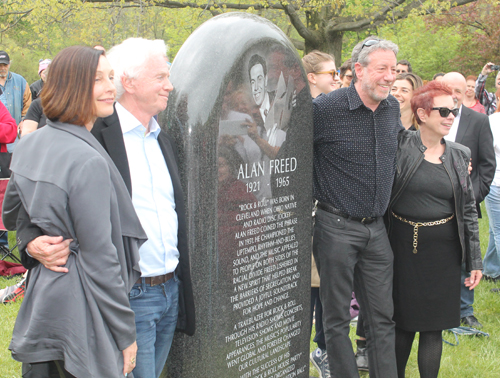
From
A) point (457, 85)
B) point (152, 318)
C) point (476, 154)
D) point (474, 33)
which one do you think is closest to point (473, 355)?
point (476, 154)

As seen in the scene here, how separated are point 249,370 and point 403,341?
1237 mm

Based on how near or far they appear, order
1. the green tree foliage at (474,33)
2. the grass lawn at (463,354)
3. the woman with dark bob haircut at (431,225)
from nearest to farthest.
A: 1. the woman with dark bob haircut at (431,225)
2. the grass lawn at (463,354)
3. the green tree foliage at (474,33)

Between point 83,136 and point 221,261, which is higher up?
point 83,136

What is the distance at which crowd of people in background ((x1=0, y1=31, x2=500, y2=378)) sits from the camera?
6.37 ft

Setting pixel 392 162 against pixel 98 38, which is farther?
pixel 98 38

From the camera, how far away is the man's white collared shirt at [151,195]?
2.38 m

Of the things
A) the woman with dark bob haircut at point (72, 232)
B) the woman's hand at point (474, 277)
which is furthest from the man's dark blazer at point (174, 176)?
the woman's hand at point (474, 277)

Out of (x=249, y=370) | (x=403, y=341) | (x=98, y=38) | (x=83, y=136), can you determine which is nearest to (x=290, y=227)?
(x=249, y=370)

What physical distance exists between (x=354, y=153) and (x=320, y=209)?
1.44 feet

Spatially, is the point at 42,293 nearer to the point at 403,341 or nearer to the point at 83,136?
the point at 83,136

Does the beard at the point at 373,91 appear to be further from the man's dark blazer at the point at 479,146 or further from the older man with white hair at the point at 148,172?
the man's dark blazer at the point at 479,146

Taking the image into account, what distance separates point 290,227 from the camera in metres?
3.29

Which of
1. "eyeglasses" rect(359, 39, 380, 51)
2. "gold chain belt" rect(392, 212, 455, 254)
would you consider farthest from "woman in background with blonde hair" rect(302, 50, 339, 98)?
"gold chain belt" rect(392, 212, 455, 254)

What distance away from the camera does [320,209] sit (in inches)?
136
